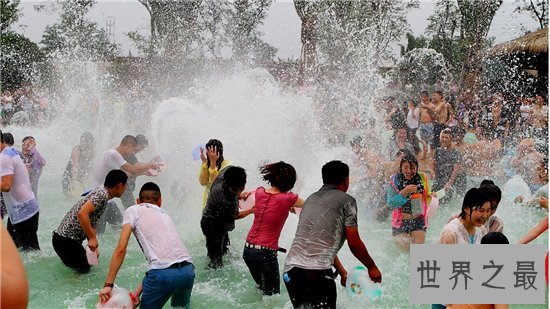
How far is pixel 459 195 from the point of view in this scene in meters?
8.88

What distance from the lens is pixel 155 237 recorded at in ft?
13.9

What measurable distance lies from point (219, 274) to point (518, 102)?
31.9ft

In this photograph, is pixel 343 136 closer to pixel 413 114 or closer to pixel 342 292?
pixel 413 114

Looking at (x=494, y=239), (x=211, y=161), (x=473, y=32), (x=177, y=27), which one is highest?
(x=177, y=27)

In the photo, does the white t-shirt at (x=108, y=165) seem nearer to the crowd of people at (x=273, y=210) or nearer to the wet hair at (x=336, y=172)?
the crowd of people at (x=273, y=210)

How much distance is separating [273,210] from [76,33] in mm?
17127

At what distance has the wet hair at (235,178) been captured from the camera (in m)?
5.41

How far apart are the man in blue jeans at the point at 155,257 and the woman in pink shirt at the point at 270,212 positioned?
725 mm

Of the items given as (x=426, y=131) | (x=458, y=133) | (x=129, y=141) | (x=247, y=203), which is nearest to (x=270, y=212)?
(x=247, y=203)

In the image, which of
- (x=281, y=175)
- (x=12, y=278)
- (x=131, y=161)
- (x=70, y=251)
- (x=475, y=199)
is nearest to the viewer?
(x=12, y=278)

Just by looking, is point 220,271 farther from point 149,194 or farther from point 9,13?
point 9,13

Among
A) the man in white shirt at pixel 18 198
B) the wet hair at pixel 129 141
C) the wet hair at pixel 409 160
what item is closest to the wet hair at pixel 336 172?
the wet hair at pixel 409 160

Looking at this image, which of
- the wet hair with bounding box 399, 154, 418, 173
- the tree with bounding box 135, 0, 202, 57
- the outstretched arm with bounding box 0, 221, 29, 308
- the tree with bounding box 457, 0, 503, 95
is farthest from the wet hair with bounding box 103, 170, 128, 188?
the tree with bounding box 135, 0, 202, 57

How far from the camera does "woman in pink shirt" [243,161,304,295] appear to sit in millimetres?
4750
